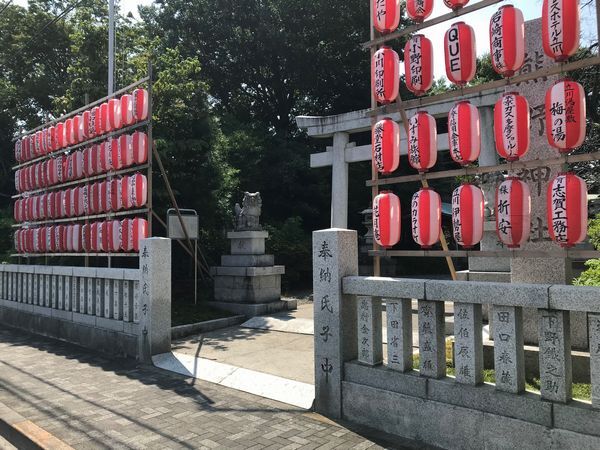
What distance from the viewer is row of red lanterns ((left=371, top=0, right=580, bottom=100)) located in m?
4.66

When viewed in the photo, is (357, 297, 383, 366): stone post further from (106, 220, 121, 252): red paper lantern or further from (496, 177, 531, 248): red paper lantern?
(106, 220, 121, 252): red paper lantern

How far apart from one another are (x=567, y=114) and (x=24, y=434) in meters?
6.54

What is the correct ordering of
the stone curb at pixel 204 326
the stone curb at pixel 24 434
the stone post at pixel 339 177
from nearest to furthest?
the stone curb at pixel 24 434 < the stone curb at pixel 204 326 < the stone post at pixel 339 177

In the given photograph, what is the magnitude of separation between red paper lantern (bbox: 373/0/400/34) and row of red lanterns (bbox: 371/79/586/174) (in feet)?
4.02

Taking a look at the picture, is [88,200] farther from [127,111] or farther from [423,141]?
[423,141]

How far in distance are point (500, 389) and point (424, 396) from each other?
0.78 m

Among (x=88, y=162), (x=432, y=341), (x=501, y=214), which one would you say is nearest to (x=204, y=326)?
(x=88, y=162)

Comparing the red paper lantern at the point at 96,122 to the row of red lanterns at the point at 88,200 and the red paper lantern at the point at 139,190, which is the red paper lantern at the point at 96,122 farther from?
the red paper lantern at the point at 139,190

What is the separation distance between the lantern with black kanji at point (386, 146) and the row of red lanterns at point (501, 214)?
20.7 inches

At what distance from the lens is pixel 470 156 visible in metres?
5.72

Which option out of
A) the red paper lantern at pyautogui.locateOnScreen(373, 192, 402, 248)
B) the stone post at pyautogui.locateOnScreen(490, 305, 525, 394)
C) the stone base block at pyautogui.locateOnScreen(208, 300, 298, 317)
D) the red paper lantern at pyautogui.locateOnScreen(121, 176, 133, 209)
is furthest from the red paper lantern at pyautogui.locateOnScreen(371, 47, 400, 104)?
the stone base block at pyautogui.locateOnScreen(208, 300, 298, 317)

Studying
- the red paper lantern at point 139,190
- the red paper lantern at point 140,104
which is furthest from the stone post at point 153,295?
the red paper lantern at point 140,104

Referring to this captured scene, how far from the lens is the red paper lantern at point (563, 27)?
4.63m

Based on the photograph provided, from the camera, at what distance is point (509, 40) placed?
5262 millimetres
